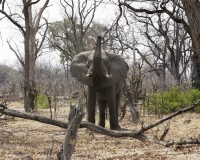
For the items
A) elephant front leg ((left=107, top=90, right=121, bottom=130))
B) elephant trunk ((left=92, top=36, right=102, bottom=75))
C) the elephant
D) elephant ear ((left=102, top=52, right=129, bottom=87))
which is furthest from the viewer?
elephant front leg ((left=107, top=90, right=121, bottom=130))

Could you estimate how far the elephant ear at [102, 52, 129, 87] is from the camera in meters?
9.02

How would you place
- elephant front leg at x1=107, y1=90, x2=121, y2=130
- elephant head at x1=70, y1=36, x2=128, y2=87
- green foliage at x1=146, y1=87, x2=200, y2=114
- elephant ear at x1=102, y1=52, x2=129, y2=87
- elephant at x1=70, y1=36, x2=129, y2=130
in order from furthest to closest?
green foliage at x1=146, y1=87, x2=200, y2=114
elephant front leg at x1=107, y1=90, x2=121, y2=130
elephant ear at x1=102, y1=52, x2=129, y2=87
elephant at x1=70, y1=36, x2=129, y2=130
elephant head at x1=70, y1=36, x2=128, y2=87

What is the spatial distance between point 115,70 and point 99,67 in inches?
34.8

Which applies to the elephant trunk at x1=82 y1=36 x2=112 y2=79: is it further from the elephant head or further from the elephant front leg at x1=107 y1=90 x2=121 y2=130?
the elephant front leg at x1=107 y1=90 x2=121 y2=130

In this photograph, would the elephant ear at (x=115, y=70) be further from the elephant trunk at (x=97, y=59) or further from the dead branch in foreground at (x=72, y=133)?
the dead branch in foreground at (x=72, y=133)

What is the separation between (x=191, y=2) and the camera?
582 centimetres

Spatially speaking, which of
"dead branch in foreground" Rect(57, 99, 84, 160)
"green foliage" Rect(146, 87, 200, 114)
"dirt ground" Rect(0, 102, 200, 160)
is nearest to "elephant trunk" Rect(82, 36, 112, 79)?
"dirt ground" Rect(0, 102, 200, 160)

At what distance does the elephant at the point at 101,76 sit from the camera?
872 centimetres

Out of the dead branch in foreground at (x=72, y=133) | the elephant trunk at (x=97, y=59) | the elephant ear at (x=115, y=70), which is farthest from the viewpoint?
the elephant ear at (x=115, y=70)

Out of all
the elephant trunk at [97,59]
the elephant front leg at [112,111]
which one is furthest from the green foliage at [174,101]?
the elephant trunk at [97,59]

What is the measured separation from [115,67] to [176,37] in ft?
62.1

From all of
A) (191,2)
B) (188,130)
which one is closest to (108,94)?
(188,130)

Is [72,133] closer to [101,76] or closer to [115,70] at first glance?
[101,76]

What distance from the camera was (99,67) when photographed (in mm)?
8625
